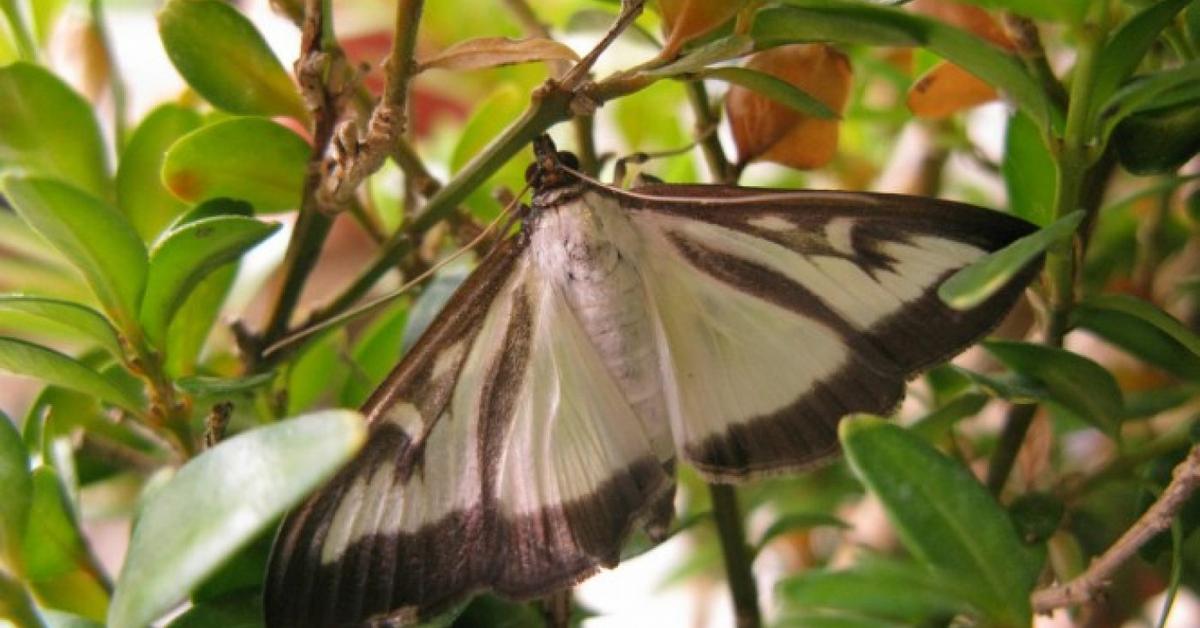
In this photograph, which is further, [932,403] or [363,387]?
[932,403]

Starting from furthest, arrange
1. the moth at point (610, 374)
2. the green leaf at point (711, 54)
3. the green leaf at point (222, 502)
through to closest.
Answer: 1. the moth at point (610, 374)
2. the green leaf at point (711, 54)
3. the green leaf at point (222, 502)

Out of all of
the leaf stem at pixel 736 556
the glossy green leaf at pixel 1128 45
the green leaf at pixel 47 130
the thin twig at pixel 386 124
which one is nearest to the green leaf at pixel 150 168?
the green leaf at pixel 47 130

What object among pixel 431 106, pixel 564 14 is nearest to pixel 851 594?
pixel 564 14


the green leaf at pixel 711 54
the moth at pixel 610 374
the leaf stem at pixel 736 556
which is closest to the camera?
the green leaf at pixel 711 54

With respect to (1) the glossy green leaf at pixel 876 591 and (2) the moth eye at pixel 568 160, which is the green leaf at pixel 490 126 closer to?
(2) the moth eye at pixel 568 160

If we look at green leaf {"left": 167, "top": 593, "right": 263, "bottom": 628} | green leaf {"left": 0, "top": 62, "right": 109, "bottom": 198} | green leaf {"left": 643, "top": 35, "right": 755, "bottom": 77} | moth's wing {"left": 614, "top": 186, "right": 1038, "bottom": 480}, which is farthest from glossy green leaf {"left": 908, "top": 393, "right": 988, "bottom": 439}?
green leaf {"left": 0, "top": 62, "right": 109, "bottom": 198}

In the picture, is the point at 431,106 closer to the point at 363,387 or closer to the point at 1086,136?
the point at 363,387

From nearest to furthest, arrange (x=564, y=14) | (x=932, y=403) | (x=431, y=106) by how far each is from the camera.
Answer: (x=932, y=403)
(x=564, y=14)
(x=431, y=106)
